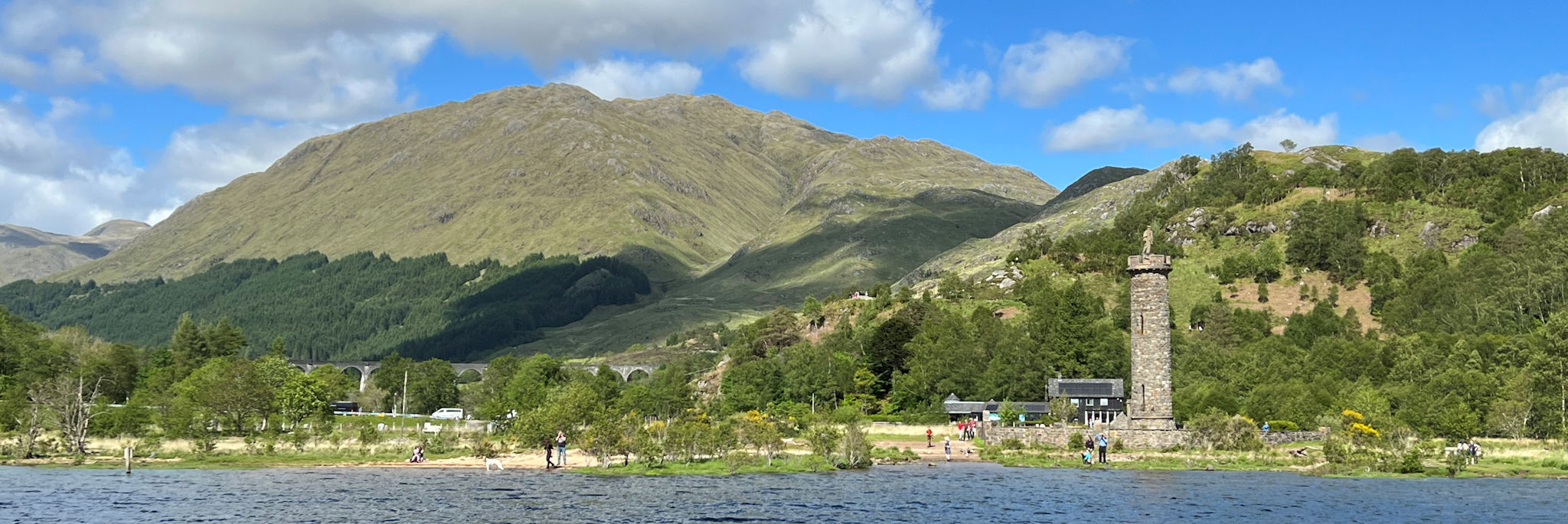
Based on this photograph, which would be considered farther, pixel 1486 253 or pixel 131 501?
pixel 1486 253

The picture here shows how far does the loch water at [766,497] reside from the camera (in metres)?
51.7

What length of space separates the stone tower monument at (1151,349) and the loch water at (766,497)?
12911mm

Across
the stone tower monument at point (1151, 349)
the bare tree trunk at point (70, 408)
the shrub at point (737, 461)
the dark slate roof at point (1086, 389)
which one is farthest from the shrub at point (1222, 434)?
the bare tree trunk at point (70, 408)

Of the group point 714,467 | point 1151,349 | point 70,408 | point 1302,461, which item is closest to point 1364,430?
point 1302,461

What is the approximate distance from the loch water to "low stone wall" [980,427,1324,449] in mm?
12551

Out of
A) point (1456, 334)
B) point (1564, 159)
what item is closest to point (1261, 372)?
point (1456, 334)

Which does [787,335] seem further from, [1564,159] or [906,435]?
[1564,159]

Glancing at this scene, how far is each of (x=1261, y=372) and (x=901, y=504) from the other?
66.9m

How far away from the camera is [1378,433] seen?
269 feet

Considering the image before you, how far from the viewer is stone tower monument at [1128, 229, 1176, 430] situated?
87.6 metres

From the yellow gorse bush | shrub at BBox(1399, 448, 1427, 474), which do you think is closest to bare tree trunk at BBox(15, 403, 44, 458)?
shrub at BBox(1399, 448, 1427, 474)

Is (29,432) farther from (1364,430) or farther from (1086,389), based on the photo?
(1364,430)

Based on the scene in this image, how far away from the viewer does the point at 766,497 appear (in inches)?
2333

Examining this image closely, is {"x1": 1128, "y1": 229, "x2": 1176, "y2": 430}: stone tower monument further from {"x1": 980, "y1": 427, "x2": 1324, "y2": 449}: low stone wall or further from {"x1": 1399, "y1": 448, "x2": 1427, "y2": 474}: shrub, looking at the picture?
{"x1": 1399, "y1": 448, "x2": 1427, "y2": 474}: shrub
